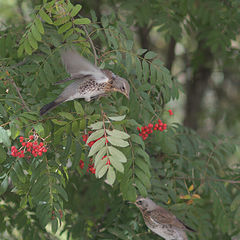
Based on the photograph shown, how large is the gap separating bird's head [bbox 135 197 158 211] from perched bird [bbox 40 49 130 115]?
3.42ft

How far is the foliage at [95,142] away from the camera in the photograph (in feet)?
7.91

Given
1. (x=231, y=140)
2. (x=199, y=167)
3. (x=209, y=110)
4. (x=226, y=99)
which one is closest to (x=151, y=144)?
(x=199, y=167)

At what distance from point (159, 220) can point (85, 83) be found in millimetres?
1500

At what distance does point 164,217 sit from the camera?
11.0ft

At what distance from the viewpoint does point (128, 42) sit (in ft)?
9.43

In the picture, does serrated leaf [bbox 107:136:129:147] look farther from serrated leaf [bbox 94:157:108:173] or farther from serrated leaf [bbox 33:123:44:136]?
serrated leaf [bbox 33:123:44:136]

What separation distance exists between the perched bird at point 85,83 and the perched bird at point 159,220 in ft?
3.64

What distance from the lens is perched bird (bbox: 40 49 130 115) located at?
93.1 inches

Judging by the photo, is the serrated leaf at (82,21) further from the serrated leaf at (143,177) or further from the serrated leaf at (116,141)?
the serrated leaf at (143,177)

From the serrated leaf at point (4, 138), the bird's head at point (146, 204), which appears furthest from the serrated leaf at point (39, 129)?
the bird's head at point (146, 204)

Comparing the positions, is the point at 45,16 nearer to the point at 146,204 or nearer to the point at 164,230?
the point at 146,204

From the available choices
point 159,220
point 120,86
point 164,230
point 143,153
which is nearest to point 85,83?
point 120,86

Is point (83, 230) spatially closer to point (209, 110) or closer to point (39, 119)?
point (39, 119)

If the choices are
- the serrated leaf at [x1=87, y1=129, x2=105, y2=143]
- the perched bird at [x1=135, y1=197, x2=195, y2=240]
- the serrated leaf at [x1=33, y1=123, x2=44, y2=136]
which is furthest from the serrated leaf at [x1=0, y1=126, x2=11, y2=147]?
the perched bird at [x1=135, y1=197, x2=195, y2=240]
